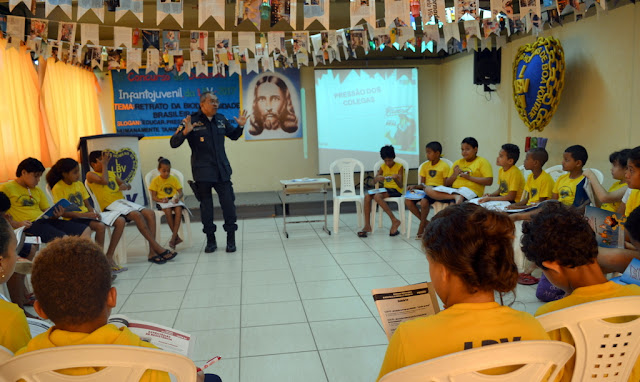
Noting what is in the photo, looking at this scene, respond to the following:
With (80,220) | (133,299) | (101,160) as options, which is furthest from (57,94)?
(133,299)

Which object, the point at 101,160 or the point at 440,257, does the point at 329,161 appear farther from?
the point at 440,257

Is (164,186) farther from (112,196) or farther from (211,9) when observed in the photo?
(211,9)

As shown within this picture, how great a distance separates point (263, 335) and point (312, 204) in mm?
4507

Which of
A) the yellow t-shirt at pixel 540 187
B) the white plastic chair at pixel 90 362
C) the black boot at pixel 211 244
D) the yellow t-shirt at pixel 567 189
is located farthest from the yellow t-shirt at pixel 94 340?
the black boot at pixel 211 244

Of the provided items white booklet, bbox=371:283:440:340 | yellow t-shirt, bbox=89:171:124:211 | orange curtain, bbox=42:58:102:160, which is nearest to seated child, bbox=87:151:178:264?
yellow t-shirt, bbox=89:171:124:211

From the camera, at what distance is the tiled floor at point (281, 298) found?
2.51m

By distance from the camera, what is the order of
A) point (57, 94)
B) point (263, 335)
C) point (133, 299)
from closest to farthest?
point (263, 335)
point (133, 299)
point (57, 94)

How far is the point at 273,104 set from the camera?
8.02 meters

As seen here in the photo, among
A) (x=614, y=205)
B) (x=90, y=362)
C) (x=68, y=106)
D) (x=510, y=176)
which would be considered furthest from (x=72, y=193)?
(x=614, y=205)

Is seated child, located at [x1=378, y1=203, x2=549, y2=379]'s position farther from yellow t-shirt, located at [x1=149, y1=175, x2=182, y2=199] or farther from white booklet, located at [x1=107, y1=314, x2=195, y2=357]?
yellow t-shirt, located at [x1=149, y1=175, x2=182, y2=199]

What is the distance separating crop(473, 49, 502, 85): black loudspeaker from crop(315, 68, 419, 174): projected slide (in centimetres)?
186

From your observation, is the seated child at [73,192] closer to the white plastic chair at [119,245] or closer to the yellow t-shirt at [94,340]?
the white plastic chair at [119,245]

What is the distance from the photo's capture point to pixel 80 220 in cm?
409

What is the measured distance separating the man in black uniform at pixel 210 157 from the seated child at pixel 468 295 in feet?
13.0
